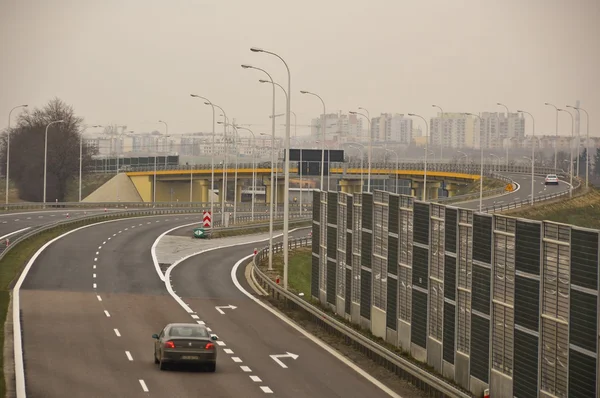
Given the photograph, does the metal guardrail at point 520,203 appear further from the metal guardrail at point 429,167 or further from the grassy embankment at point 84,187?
the grassy embankment at point 84,187

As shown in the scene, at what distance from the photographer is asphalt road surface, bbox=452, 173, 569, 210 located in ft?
363

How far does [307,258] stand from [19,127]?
3990 inches

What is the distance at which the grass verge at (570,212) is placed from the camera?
323 feet

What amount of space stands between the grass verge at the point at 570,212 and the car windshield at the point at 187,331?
230 feet

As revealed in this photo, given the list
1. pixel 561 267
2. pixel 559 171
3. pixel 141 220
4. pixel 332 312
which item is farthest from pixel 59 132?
pixel 561 267

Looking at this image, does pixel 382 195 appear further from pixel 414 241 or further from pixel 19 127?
pixel 19 127

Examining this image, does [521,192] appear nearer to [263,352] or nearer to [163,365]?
[263,352]

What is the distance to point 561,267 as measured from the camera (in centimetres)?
2288

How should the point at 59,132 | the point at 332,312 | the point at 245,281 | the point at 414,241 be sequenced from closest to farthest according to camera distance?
1. the point at 414,241
2. the point at 332,312
3. the point at 245,281
4. the point at 59,132

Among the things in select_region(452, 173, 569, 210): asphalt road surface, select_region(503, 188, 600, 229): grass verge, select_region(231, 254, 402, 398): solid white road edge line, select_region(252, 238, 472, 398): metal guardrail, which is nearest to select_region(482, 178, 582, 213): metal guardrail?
select_region(503, 188, 600, 229): grass verge

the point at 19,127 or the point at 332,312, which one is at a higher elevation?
the point at 19,127

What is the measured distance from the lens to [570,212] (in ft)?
342

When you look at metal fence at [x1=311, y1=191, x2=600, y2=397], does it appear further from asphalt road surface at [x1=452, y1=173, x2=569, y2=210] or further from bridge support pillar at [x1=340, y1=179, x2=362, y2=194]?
bridge support pillar at [x1=340, y1=179, x2=362, y2=194]

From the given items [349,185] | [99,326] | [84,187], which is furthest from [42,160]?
[99,326]
